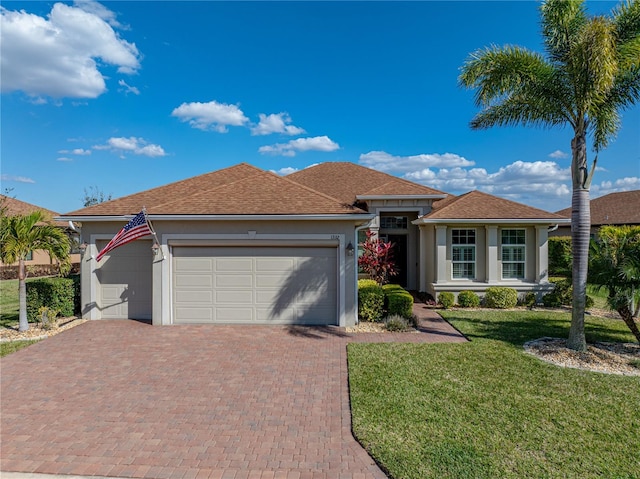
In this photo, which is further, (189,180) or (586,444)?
(189,180)

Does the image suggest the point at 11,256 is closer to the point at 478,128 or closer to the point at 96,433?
the point at 96,433

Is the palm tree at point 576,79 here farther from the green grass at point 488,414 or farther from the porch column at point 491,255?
the porch column at point 491,255

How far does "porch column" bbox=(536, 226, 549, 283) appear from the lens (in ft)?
44.9

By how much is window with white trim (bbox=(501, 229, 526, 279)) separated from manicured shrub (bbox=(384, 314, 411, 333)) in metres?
6.35

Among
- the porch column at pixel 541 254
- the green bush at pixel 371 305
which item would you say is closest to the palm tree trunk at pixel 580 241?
the green bush at pixel 371 305

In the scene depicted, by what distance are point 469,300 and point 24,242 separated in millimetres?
14915

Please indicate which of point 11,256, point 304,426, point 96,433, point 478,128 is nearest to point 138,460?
point 96,433

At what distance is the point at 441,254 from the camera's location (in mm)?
13742

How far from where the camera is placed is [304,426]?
197 inches

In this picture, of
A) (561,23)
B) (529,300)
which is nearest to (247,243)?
(561,23)

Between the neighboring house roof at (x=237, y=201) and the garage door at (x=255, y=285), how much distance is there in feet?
3.94

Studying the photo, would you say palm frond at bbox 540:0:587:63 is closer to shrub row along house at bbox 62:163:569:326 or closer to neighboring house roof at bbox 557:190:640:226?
shrub row along house at bbox 62:163:569:326

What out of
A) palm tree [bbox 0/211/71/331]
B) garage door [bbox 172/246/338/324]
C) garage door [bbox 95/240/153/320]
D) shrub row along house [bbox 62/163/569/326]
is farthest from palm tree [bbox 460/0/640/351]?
palm tree [bbox 0/211/71/331]

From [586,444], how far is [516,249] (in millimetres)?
10806
